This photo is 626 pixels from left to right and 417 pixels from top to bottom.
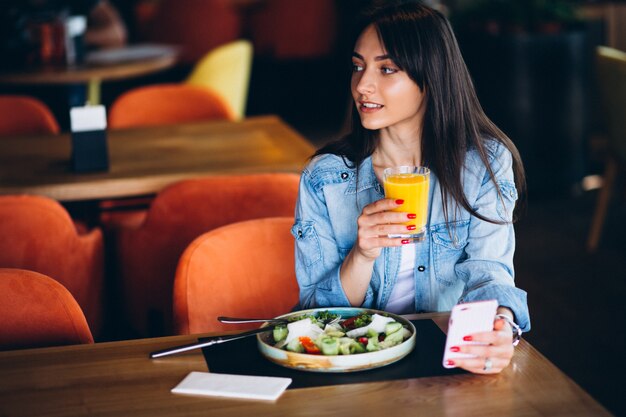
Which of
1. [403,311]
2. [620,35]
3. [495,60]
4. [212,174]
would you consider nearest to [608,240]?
[495,60]

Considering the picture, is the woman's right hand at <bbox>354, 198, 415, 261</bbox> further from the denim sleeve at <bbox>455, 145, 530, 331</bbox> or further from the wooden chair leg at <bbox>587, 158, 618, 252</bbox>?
the wooden chair leg at <bbox>587, 158, 618, 252</bbox>

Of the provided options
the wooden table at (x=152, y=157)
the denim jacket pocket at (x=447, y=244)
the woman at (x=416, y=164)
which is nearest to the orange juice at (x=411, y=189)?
the woman at (x=416, y=164)

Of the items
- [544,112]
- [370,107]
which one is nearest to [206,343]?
[370,107]

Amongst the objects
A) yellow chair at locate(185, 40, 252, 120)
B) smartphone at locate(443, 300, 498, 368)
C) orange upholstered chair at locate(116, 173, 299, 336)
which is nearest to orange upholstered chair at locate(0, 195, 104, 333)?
orange upholstered chair at locate(116, 173, 299, 336)

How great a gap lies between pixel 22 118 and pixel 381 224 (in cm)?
287

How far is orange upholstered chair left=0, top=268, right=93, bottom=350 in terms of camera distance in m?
1.85

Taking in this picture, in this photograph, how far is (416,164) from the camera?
2.02 m

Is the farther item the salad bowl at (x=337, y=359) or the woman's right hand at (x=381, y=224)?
the woman's right hand at (x=381, y=224)

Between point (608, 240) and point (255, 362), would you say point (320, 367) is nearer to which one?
point (255, 362)

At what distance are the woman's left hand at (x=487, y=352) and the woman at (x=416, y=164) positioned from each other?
273 millimetres

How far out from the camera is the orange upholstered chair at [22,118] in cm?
412

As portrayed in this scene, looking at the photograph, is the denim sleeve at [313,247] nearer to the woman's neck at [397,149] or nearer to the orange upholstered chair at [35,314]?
the woman's neck at [397,149]

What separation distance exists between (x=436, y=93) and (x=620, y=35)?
177 inches

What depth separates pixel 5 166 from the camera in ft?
10.7
